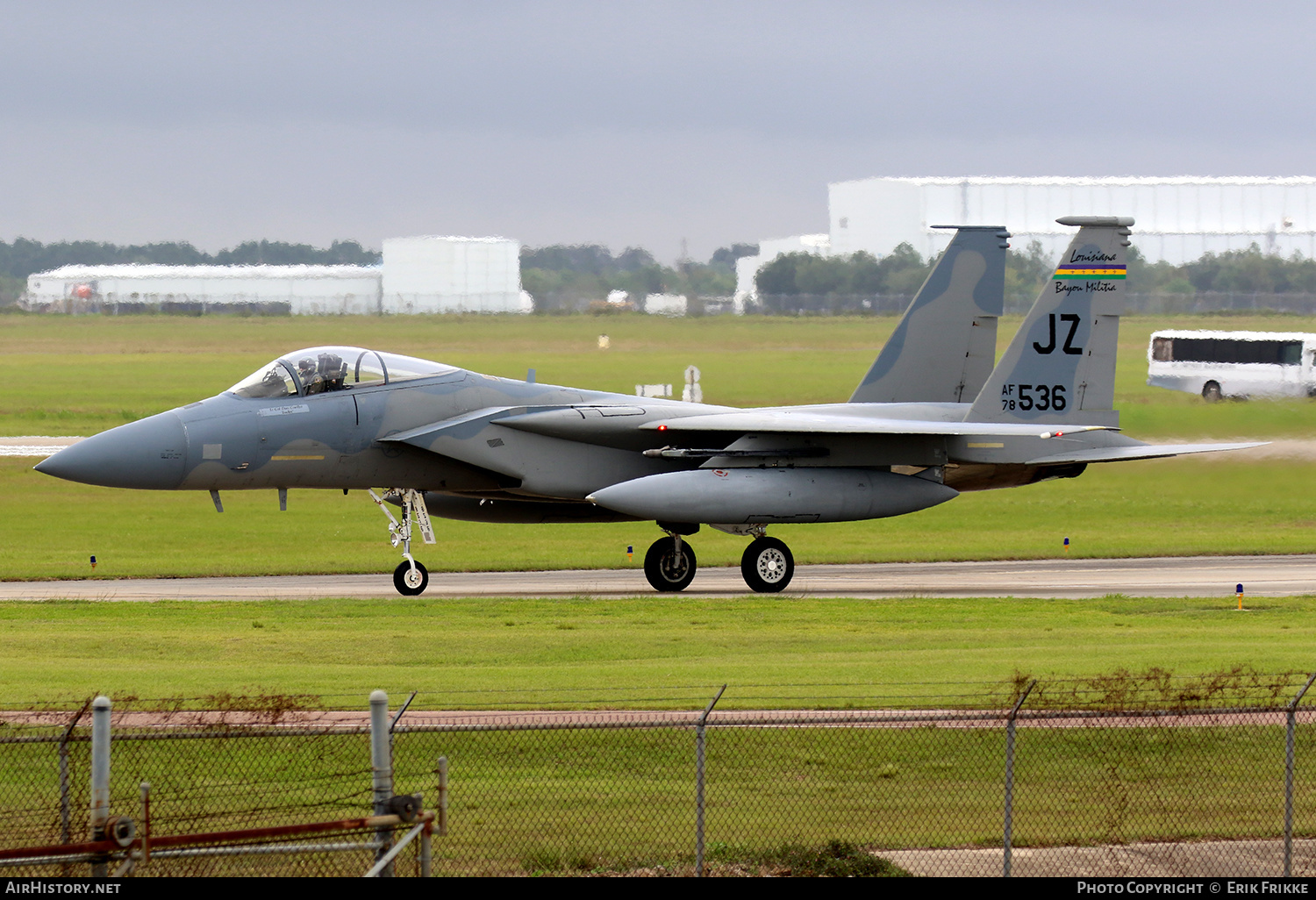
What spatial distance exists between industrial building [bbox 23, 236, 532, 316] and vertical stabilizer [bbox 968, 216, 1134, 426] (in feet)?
170

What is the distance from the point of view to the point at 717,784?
12102 millimetres

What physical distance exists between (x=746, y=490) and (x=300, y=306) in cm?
6854

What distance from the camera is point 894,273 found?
75.0 metres

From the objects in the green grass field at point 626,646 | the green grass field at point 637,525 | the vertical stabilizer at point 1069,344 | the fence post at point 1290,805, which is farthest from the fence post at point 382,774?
the green grass field at point 637,525

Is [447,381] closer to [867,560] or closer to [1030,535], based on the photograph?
[867,560]

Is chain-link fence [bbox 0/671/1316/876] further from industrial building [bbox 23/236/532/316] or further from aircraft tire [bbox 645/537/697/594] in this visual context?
industrial building [bbox 23/236/532/316]

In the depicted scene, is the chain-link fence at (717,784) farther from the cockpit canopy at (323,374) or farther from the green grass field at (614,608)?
the cockpit canopy at (323,374)

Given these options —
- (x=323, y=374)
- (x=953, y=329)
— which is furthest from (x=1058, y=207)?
(x=323, y=374)

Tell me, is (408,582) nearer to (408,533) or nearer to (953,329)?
(408,533)

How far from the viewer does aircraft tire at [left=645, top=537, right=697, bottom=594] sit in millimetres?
24562

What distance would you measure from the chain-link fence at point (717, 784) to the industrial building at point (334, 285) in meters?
62.7

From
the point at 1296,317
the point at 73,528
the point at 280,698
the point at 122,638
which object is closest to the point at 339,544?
the point at 73,528

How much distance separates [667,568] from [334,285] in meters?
71.9

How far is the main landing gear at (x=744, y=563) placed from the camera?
79.6 feet
